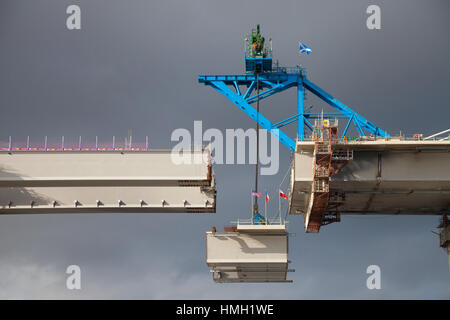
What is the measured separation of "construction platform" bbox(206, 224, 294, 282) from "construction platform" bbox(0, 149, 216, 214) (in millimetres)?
4423

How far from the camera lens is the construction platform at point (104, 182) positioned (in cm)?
3962

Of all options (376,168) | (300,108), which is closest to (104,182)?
(376,168)

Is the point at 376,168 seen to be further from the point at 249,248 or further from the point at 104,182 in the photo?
the point at 104,182

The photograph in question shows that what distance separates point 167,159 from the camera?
39.7 m

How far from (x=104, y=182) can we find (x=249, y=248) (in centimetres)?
1197

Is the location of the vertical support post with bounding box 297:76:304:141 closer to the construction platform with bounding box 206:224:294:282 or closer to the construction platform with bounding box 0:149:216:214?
the construction platform with bounding box 206:224:294:282

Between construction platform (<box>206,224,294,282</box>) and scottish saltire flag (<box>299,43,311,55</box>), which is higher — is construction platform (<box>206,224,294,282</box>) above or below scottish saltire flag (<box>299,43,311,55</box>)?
below

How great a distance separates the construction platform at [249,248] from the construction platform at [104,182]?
174 inches

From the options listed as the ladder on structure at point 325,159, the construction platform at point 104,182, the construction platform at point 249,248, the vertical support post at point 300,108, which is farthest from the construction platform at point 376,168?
the construction platform at point 104,182

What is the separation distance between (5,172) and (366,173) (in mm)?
24218

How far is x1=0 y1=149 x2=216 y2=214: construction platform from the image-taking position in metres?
39.6

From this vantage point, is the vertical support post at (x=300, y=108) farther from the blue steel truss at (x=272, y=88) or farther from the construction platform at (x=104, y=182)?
the construction platform at (x=104, y=182)

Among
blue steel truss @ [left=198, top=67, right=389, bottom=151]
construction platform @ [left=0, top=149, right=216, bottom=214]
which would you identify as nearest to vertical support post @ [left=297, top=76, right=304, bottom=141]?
blue steel truss @ [left=198, top=67, right=389, bottom=151]

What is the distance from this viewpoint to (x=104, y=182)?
3978 cm
